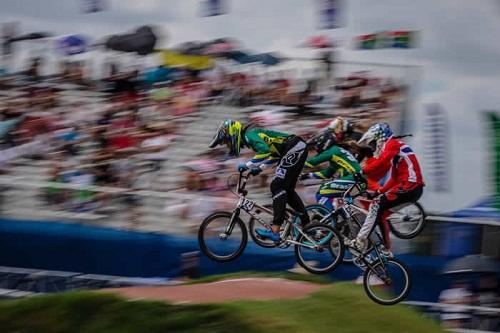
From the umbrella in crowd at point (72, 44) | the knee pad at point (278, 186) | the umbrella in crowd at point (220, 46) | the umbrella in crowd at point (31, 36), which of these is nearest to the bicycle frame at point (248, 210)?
the knee pad at point (278, 186)

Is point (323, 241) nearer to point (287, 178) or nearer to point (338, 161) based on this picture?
point (287, 178)

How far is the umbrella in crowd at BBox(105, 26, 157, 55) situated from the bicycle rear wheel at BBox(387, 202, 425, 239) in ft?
18.5

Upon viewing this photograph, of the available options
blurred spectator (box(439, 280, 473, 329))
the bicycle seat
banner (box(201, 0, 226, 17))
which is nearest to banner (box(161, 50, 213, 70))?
banner (box(201, 0, 226, 17))

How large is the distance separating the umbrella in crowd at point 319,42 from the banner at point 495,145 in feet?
9.73

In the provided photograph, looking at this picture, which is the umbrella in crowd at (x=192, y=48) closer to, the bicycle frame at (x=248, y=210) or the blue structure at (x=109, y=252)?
the blue structure at (x=109, y=252)

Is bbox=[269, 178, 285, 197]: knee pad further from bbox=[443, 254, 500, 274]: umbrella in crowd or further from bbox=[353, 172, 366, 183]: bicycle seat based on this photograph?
bbox=[443, 254, 500, 274]: umbrella in crowd

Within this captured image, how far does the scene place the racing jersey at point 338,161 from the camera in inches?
460

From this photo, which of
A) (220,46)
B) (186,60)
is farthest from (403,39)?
(186,60)

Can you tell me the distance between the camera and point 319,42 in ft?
52.8

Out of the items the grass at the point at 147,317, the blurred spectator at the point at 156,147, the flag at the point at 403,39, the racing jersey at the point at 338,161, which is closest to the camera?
the grass at the point at 147,317

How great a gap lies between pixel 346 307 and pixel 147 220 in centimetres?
466

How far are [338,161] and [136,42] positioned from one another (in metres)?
5.57

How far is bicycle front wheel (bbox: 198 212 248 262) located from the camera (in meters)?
11.4

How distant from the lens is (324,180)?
11891 millimetres
